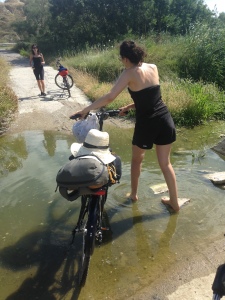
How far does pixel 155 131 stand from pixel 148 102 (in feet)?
1.14

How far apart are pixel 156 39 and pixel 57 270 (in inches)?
738

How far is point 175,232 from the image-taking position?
3525 mm

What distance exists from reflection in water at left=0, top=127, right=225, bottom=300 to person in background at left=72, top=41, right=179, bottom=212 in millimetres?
591

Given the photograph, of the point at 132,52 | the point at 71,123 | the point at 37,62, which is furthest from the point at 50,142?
the point at 37,62

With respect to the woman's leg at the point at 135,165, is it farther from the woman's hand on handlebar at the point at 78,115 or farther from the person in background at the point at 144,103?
the woman's hand on handlebar at the point at 78,115

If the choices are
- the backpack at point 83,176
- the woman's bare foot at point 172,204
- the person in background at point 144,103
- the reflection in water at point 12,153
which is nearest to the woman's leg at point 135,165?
the person in background at point 144,103

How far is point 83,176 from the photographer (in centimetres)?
245

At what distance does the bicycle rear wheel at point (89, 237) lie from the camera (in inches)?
102

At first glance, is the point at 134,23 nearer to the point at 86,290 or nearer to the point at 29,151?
the point at 29,151

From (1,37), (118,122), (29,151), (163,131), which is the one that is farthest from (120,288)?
(1,37)

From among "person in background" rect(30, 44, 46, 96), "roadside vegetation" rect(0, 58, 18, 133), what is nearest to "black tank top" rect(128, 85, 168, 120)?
"roadside vegetation" rect(0, 58, 18, 133)

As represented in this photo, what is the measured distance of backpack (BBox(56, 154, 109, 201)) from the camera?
245 cm

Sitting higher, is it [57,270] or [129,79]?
[129,79]

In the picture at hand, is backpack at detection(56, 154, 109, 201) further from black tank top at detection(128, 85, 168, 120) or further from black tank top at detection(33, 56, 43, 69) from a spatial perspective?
black tank top at detection(33, 56, 43, 69)
